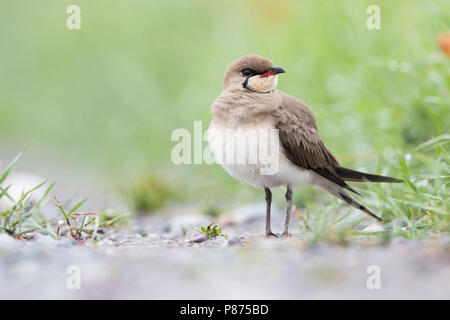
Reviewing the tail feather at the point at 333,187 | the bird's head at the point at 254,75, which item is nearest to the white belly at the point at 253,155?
the tail feather at the point at 333,187

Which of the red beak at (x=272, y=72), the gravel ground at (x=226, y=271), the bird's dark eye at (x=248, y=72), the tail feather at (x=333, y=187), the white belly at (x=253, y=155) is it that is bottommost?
the gravel ground at (x=226, y=271)

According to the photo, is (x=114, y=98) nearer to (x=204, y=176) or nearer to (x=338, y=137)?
(x=204, y=176)

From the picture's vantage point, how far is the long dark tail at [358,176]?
355cm

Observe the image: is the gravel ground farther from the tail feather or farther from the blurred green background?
the blurred green background

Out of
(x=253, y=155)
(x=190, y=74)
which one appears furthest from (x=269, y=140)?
(x=190, y=74)

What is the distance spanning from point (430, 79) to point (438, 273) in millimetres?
2639

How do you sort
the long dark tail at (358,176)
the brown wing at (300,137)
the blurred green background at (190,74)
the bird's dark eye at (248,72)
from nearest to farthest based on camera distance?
the long dark tail at (358,176), the brown wing at (300,137), the bird's dark eye at (248,72), the blurred green background at (190,74)

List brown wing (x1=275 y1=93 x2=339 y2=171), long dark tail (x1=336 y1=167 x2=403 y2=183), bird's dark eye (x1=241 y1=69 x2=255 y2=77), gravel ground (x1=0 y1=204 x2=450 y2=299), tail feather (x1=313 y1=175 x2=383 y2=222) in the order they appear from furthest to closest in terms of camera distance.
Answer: bird's dark eye (x1=241 y1=69 x2=255 y2=77) → tail feather (x1=313 y1=175 x2=383 y2=222) → brown wing (x1=275 y1=93 x2=339 y2=171) → long dark tail (x1=336 y1=167 x2=403 y2=183) → gravel ground (x1=0 y1=204 x2=450 y2=299)

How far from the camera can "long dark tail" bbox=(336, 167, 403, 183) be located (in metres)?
3.55

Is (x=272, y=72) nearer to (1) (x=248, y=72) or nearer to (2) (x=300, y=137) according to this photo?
(1) (x=248, y=72)

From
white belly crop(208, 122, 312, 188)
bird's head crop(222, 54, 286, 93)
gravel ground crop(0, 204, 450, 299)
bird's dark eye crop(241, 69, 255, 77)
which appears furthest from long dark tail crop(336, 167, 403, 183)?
bird's dark eye crop(241, 69, 255, 77)

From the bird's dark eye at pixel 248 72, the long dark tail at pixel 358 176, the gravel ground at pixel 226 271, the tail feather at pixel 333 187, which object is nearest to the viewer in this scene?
the gravel ground at pixel 226 271

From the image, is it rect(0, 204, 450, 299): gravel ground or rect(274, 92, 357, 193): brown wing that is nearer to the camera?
rect(0, 204, 450, 299): gravel ground

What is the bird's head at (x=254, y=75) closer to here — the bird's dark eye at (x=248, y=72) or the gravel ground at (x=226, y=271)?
the bird's dark eye at (x=248, y=72)
